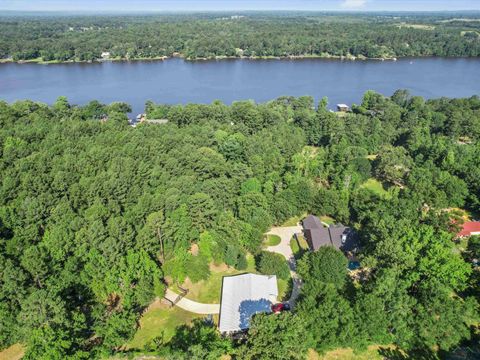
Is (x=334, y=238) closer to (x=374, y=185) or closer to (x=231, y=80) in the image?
(x=374, y=185)

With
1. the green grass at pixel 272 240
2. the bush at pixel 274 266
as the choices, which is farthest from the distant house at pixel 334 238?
the bush at pixel 274 266

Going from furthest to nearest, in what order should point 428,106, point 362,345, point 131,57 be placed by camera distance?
1. point 131,57
2. point 428,106
3. point 362,345

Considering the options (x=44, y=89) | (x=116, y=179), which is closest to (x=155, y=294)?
(x=116, y=179)

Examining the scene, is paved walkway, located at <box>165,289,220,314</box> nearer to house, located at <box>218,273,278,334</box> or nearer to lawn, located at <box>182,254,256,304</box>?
lawn, located at <box>182,254,256,304</box>

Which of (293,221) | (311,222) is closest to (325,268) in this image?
(311,222)

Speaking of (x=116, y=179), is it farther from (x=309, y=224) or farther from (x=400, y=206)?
(x=400, y=206)

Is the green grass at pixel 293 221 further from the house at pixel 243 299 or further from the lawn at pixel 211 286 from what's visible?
the house at pixel 243 299

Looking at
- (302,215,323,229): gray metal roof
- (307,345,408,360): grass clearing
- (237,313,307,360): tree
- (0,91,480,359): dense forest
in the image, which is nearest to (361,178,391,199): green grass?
(0,91,480,359): dense forest
